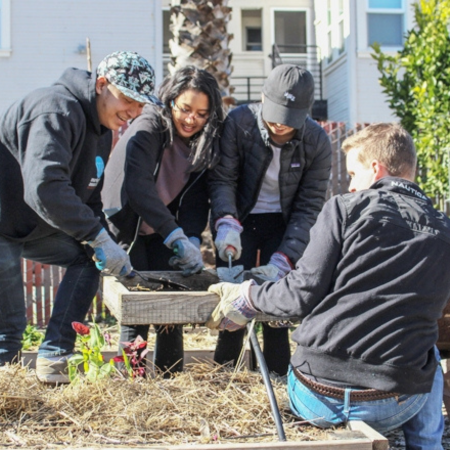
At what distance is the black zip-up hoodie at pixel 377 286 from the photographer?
2.53 metres

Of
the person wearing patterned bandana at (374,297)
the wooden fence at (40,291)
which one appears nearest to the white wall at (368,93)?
the wooden fence at (40,291)

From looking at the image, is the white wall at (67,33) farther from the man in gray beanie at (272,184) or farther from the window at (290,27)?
the man in gray beanie at (272,184)

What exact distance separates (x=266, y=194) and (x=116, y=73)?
1.26 meters

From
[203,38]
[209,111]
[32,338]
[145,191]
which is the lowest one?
[32,338]

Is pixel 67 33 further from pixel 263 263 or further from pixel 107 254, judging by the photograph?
pixel 107 254

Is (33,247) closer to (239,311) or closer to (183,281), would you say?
(183,281)

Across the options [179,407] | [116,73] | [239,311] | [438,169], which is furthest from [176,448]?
[438,169]

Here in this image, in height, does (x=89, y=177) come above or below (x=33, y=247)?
above

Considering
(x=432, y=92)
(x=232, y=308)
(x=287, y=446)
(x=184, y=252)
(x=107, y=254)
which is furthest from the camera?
(x=432, y=92)

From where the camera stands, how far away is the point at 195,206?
14.1 feet

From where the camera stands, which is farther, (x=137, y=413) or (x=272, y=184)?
(x=272, y=184)

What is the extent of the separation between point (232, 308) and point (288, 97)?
1417 millimetres

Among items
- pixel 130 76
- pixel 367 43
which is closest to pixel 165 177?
pixel 130 76

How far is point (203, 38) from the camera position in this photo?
8.98 m
